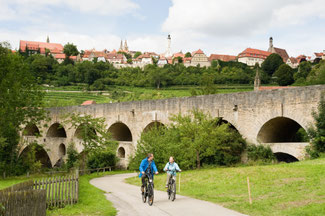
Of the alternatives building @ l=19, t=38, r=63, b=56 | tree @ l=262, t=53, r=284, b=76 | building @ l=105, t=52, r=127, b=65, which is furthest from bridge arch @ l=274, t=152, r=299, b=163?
building @ l=105, t=52, r=127, b=65

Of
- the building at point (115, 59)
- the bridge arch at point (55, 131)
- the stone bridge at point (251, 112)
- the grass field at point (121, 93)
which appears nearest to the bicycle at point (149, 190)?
the stone bridge at point (251, 112)

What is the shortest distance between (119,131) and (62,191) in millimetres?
23912

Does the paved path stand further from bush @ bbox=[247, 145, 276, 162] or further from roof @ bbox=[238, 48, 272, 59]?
roof @ bbox=[238, 48, 272, 59]

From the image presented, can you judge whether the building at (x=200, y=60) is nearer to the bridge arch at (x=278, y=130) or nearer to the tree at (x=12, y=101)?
the tree at (x=12, y=101)

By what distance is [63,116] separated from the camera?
36.2m

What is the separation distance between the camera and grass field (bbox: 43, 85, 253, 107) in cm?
7719

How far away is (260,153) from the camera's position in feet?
66.6

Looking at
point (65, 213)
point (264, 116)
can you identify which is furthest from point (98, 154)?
point (65, 213)

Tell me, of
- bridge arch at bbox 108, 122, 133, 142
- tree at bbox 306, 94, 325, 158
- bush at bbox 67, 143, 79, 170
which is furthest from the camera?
bridge arch at bbox 108, 122, 133, 142

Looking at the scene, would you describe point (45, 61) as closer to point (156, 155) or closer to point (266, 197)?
point (156, 155)

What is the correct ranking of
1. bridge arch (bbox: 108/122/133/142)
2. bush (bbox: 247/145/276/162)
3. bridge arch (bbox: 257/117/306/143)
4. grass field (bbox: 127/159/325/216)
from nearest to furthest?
1. grass field (bbox: 127/159/325/216)
2. bush (bbox: 247/145/276/162)
3. bridge arch (bbox: 257/117/306/143)
4. bridge arch (bbox: 108/122/133/142)

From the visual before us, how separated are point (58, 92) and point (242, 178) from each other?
7950 cm

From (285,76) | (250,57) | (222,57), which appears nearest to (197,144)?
(285,76)

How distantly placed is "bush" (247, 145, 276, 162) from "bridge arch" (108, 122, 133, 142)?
50.2ft
